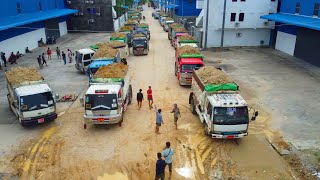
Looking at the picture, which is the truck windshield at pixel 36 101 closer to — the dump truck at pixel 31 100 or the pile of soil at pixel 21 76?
the dump truck at pixel 31 100

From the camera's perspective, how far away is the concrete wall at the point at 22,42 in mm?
33281

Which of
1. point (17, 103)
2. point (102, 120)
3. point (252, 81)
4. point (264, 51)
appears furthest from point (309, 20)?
point (17, 103)

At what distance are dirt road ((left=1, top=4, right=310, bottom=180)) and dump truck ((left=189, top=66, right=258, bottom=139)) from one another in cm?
93

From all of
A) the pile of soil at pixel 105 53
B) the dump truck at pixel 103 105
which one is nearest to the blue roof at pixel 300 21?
the pile of soil at pixel 105 53

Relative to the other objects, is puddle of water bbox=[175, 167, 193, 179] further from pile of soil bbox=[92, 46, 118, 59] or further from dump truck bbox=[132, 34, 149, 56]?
dump truck bbox=[132, 34, 149, 56]

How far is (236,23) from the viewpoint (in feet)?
130

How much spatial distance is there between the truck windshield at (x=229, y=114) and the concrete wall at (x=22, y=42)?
2850 cm

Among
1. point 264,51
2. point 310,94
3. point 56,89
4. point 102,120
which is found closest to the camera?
point 102,120

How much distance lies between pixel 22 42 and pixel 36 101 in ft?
83.1

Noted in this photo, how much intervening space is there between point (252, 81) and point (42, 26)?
116 ft

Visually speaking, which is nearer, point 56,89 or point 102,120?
point 102,120

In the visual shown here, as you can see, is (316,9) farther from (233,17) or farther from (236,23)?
(233,17)

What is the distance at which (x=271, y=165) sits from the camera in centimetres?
1312

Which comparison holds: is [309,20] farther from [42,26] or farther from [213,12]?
[42,26]
